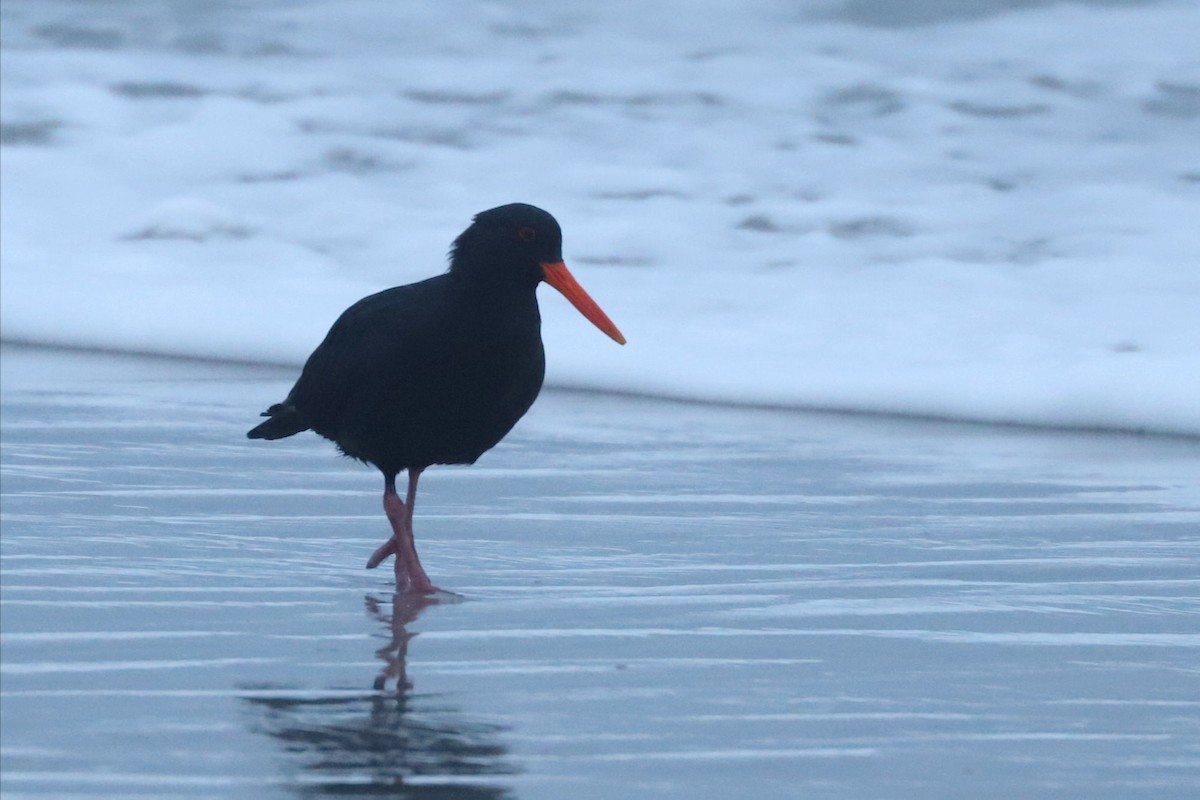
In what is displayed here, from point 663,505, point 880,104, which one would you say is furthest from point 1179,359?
point 880,104

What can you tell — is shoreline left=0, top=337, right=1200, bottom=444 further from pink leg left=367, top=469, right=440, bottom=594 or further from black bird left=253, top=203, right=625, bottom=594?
pink leg left=367, top=469, right=440, bottom=594

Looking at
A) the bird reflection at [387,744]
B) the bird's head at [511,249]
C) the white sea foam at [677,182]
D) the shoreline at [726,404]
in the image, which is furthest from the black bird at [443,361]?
the white sea foam at [677,182]

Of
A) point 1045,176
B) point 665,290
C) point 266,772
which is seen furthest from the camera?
point 1045,176

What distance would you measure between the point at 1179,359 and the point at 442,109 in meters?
6.39

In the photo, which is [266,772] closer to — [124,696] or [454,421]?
[124,696]

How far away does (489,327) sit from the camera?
404 cm

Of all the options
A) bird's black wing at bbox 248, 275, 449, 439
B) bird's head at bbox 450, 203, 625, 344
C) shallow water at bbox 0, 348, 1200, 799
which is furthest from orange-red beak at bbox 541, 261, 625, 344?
shallow water at bbox 0, 348, 1200, 799

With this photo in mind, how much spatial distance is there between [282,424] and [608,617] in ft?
4.32

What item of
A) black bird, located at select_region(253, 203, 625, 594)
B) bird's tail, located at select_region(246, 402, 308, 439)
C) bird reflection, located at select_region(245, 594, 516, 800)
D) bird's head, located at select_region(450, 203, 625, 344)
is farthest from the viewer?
bird's tail, located at select_region(246, 402, 308, 439)

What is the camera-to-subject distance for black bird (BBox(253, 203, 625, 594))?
4.00 metres

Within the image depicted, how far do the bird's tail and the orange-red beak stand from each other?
2.19 ft

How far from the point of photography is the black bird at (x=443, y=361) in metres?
4.00

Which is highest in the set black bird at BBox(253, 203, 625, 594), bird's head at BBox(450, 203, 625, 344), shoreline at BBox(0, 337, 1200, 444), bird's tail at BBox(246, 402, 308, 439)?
bird's head at BBox(450, 203, 625, 344)

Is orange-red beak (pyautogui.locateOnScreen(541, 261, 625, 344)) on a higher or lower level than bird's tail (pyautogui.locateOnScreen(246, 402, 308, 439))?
higher
